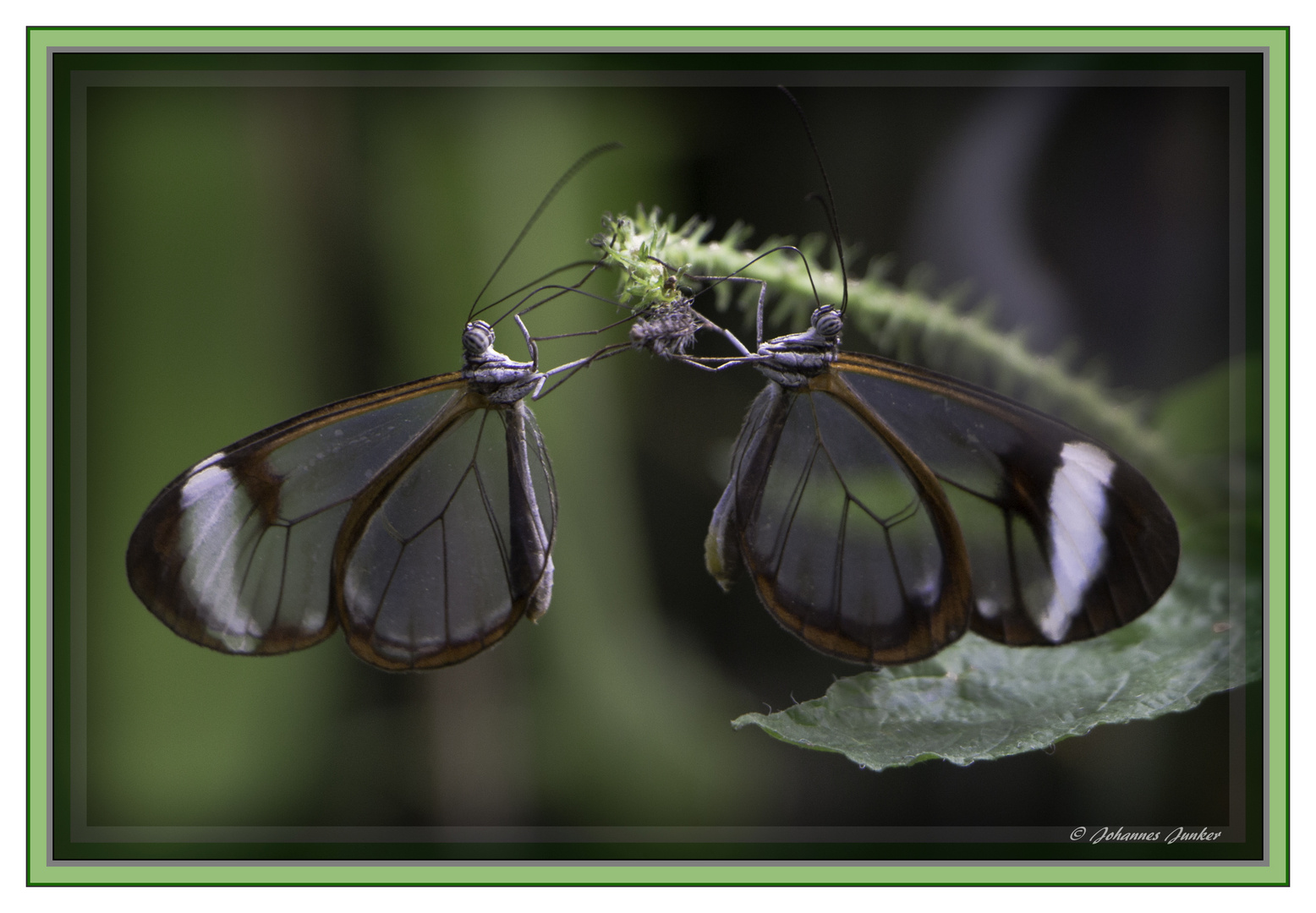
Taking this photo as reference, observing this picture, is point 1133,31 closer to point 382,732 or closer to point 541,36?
point 541,36

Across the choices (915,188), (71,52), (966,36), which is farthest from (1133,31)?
(71,52)

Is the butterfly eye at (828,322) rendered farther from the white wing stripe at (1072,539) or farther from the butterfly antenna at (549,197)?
the butterfly antenna at (549,197)

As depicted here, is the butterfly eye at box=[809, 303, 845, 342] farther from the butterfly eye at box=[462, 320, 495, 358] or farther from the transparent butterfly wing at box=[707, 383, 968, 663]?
the butterfly eye at box=[462, 320, 495, 358]

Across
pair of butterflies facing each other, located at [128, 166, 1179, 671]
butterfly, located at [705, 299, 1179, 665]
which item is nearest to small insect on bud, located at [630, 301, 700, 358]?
pair of butterflies facing each other, located at [128, 166, 1179, 671]

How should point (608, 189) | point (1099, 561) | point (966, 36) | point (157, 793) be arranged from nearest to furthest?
point (1099, 561), point (966, 36), point (157, 793), point (608, 189)

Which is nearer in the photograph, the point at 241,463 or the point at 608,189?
the point at 241,463

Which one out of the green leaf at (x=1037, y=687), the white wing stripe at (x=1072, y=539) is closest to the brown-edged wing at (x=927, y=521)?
the white wing stripe at (x=1072, y=539)
